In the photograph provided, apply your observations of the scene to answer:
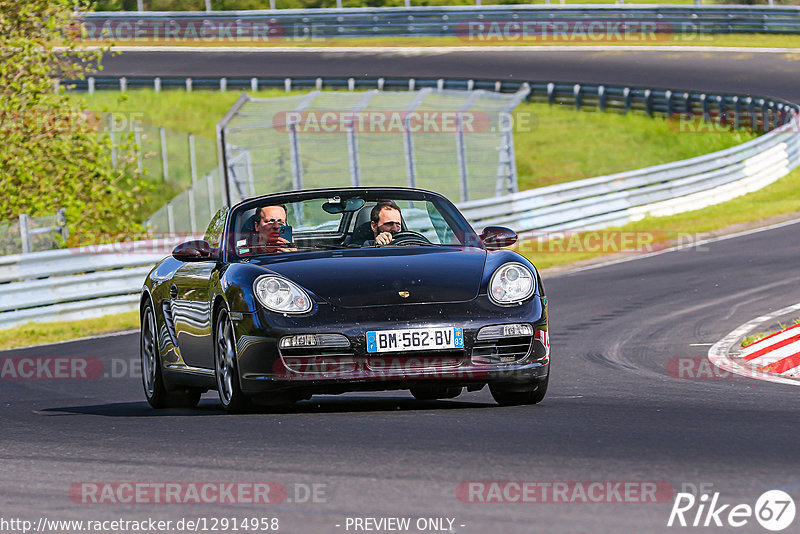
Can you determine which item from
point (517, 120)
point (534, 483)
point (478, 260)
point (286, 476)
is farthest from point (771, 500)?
point (517, 120)

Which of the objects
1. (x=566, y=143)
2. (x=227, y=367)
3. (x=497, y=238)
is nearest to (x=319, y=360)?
(x=227, y=367)

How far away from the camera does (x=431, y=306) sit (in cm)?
770

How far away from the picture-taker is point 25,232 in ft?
61.4

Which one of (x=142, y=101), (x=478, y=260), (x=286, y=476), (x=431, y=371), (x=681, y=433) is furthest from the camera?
(x=142, y=101)

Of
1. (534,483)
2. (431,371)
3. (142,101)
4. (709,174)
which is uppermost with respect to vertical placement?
(534,483)

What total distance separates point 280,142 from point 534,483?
72.2 feet

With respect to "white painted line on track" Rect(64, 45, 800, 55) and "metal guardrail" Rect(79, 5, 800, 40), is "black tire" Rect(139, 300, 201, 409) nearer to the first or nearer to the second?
"white painted line on track" Rect(64, 45, 800, 55)

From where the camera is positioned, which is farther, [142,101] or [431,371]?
[142,101]

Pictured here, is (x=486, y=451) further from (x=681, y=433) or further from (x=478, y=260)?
(x=478, y=260)

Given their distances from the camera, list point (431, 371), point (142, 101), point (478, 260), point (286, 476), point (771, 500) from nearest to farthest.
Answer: point (771, 500) → point (286, 476) → point (431, 371) → point (478, 260) → point (142, 101)

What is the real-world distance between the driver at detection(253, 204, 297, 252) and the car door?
30 centimetres

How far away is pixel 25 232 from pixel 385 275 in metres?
11.9

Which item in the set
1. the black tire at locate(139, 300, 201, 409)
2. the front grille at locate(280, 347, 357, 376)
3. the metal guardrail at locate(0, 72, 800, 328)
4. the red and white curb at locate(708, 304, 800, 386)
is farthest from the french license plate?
the metal guardrail at locate(0, 72, 800, 328)

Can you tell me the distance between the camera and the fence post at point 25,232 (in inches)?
736
